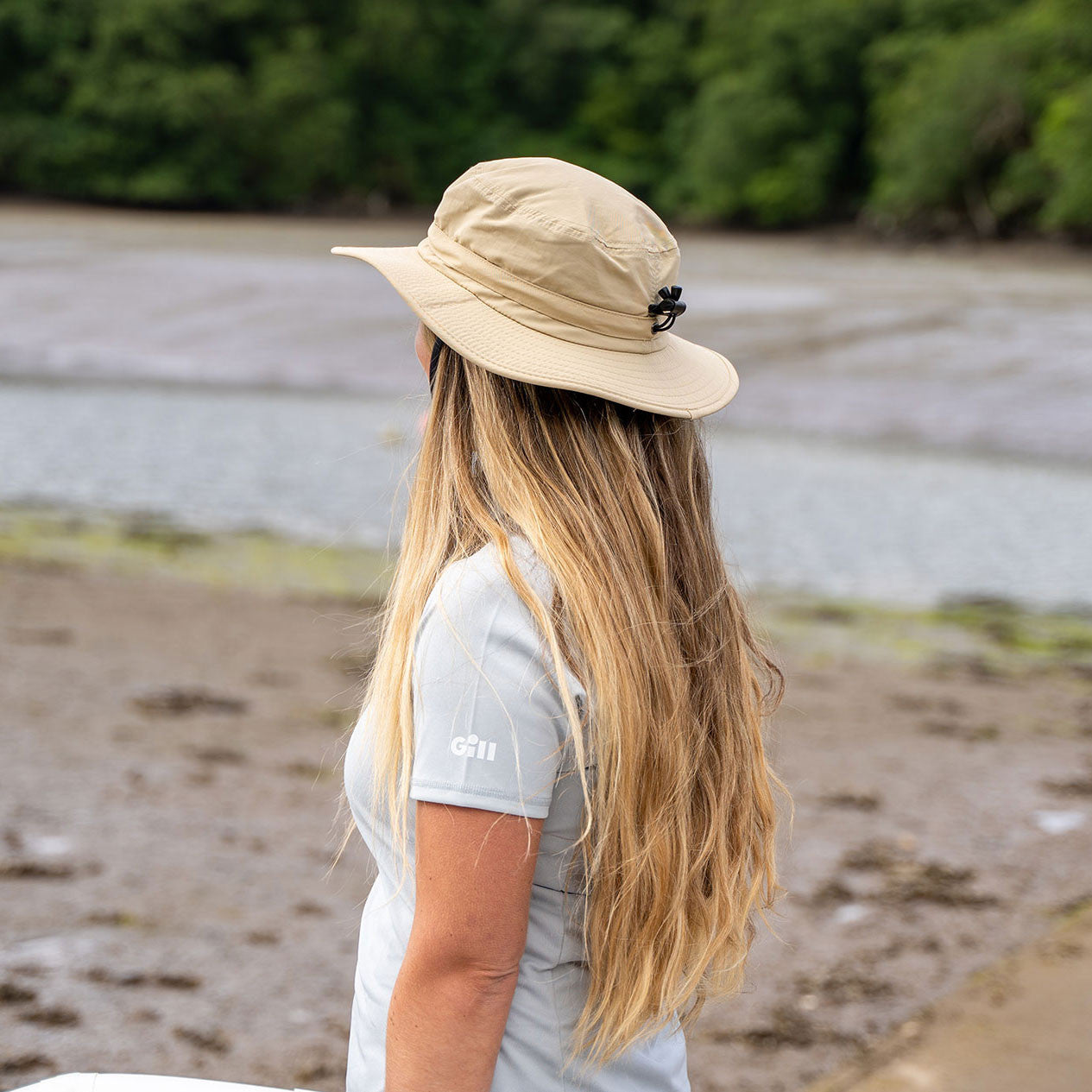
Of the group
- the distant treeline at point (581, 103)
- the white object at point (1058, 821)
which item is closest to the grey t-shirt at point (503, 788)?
the white object at point (1058, 821)

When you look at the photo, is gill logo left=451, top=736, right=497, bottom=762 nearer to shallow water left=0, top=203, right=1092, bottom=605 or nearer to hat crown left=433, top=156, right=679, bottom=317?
hat crown left=433, top=156, right=679, bottom=317

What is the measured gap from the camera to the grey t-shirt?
1.17 metres

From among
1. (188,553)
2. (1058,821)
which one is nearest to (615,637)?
(1058,821)

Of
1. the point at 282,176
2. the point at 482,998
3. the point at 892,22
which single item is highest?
the point at 892,22

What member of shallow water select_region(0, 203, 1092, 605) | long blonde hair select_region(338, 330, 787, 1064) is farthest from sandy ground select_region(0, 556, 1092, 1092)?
shallow water select_region(0, 203, 1092, 605)

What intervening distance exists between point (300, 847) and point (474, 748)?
317cm

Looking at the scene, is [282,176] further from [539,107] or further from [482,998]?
[482,998]

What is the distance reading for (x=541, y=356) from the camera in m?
1.27

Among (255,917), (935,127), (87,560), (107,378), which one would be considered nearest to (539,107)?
(935,127)

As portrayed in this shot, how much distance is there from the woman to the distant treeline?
3394cm

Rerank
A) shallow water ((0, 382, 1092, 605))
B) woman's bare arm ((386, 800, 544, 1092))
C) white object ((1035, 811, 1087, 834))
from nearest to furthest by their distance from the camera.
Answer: woman's bare arm ((386, 800, 544, 1092)) → white object ((1035, 811, 1087, 834)) → shallow water ((0, 382, 1092, 605))

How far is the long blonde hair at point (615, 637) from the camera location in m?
1.25

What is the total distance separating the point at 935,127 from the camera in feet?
120

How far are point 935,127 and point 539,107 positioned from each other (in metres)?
24.4
